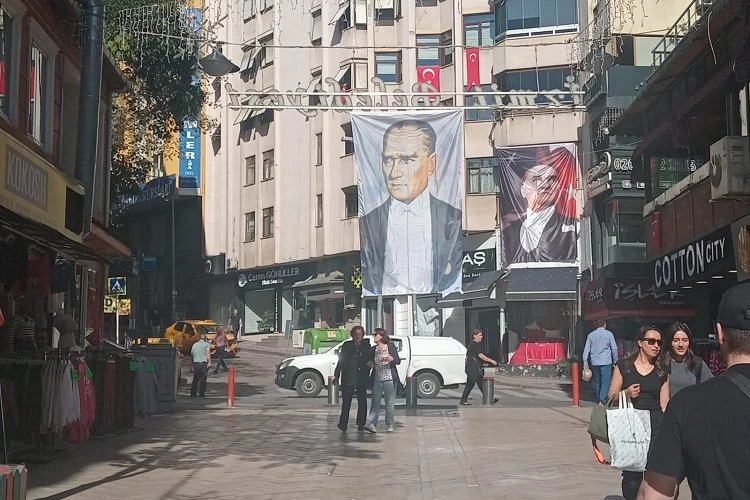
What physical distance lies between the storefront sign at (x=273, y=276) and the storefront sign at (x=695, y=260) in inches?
1150

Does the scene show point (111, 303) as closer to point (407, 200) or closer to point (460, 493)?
point (407, 200)

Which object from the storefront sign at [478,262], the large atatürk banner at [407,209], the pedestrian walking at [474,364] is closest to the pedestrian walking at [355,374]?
the pedestrian walking at [474,364]

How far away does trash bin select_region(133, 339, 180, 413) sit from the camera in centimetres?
2173

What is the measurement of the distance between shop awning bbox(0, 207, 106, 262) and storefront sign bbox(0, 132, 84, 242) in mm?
136

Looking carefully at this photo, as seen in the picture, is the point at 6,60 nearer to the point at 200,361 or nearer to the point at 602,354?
the point at 602,354

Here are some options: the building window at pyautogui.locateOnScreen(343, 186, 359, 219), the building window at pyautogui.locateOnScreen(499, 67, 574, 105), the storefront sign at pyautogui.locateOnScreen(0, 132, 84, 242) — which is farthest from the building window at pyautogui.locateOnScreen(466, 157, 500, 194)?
the storefront sign at pyautogui.locateOnScreen(0, 132, 84, 242)

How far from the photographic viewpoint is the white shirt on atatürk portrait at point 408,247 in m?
32.8

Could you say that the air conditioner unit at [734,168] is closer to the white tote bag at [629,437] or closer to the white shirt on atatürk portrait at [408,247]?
the white tote bag at [629,437]

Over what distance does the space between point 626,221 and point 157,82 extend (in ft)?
46.6

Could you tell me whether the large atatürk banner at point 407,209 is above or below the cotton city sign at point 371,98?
below

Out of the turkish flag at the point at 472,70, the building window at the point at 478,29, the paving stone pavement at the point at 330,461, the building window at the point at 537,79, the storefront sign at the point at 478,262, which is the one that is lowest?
the paving stone pavement at the point at 330,461

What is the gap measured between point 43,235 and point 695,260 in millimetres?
12658

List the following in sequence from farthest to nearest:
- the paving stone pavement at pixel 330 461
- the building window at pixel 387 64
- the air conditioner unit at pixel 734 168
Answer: the building window at pixel 387 64
the air conditioner unit at pixel 734 168
the paving stone pavement at pixel 330 461

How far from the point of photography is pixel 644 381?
823 cm
